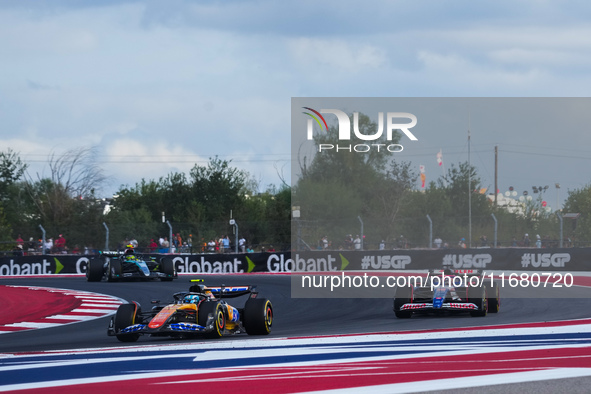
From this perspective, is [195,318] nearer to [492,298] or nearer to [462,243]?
[492,298]

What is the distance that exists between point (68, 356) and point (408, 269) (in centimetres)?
2056

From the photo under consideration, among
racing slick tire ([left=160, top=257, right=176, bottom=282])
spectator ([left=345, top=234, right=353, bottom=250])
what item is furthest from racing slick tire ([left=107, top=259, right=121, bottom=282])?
spectator ([left=345, top=234, right=353, bottom=250])

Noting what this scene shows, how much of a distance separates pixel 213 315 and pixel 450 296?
518cm

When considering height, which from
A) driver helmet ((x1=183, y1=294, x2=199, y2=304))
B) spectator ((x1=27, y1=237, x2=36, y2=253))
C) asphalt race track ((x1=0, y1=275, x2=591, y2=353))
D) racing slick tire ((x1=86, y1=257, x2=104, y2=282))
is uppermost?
spectator ((x1=27, y1=237, x2=36, y2=253))

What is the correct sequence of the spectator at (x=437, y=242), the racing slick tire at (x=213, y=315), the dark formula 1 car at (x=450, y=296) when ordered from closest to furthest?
the racing slick tire at (x=213, y=315), the dark formula 1 car at (x=450, y=296), the spectator at (x=437, y=242)

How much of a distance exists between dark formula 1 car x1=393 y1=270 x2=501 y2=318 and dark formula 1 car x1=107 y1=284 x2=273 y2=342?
3.38m

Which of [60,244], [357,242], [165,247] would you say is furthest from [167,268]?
[60,244]

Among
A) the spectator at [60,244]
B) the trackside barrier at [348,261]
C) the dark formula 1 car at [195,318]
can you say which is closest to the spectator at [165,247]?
the trackside barrier at [348,261]

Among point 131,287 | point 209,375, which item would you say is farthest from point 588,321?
point 131,287

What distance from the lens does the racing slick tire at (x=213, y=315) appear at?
34.4ft

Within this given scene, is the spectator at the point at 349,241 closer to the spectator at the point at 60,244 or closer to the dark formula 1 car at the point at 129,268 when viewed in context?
the dark formula 1 car at the point at 129,268

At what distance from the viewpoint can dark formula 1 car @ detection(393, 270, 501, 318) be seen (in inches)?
545

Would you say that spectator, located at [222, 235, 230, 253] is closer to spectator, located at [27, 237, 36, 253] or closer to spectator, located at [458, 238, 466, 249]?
spectator, located at [27, 237, 36, 253]

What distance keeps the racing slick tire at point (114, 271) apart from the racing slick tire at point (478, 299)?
1397 centimetres
